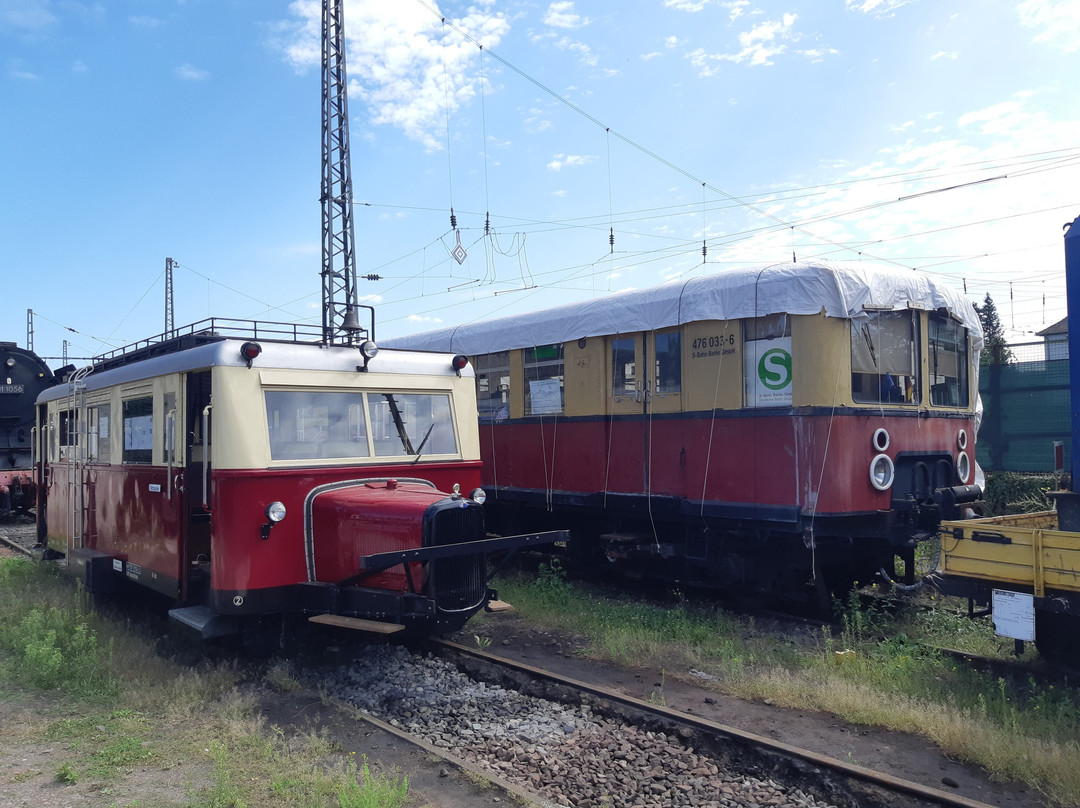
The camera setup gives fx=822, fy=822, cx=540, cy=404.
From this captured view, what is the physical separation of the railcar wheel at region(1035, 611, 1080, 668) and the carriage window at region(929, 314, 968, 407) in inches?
112

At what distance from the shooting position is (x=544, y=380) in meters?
10.4

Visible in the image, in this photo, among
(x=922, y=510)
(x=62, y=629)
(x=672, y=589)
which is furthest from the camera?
(x=672, y=589)

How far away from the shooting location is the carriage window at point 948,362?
27.8 ft

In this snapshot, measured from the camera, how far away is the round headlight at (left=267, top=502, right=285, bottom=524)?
6.00 metres

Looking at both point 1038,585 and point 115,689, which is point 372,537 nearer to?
point 115,689

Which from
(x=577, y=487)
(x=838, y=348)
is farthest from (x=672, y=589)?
(x=838, y=348)

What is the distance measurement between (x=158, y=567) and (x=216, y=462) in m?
1.56

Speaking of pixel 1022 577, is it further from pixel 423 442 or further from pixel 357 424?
pixel 357 424

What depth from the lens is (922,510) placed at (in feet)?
26.6

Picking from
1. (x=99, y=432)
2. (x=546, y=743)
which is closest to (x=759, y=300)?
(x=546, y=743)

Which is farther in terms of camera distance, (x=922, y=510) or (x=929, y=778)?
(x=922, y=510)

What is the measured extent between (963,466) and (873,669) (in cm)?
362

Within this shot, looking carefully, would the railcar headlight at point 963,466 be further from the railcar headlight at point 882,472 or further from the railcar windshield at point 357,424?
the railcar windshield at point 357,424

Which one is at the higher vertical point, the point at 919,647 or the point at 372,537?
the point at 372,537
